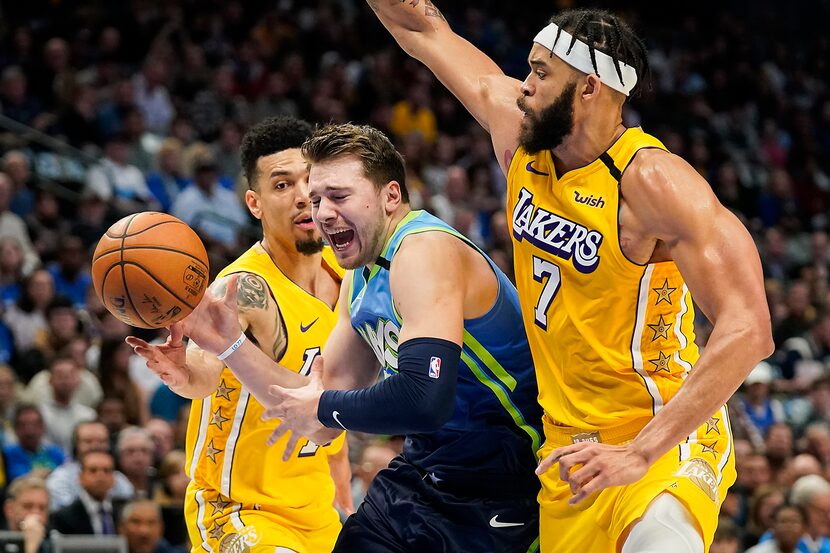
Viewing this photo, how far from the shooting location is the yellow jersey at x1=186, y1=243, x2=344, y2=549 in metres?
5.25

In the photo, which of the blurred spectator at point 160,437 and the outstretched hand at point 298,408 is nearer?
the outstretched hand at point 298,408

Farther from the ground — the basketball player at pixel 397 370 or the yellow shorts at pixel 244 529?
the basketball player at pixel 397 370

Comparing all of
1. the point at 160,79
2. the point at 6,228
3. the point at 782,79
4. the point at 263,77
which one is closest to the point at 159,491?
the point at 6,228

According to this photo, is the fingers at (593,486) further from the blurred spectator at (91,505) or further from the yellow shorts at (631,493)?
the blurred spectator at (91,505)

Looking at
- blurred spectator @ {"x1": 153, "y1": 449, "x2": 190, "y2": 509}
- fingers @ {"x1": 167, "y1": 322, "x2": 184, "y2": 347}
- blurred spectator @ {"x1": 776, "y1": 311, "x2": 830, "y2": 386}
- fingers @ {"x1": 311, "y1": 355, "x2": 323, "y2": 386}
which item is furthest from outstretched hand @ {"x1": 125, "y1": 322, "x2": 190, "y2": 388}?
blurred spectator @ {"x1": 776, "y1": 311, "x2": 830, "y2": 386}

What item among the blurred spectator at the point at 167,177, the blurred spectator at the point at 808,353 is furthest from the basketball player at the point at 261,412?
the blurred spectator at the point at 808,353

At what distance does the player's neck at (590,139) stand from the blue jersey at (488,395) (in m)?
0.49

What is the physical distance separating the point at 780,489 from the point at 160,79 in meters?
8.54

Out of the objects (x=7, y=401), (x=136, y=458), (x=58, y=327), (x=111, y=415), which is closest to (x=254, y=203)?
(x=136, y=458)

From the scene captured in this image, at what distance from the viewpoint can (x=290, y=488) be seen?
5301mm

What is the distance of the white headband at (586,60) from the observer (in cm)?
429

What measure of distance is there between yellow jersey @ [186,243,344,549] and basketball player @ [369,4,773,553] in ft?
4.35

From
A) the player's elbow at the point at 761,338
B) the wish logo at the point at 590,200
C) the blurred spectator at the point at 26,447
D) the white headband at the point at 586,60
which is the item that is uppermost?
the white headband at the point at 586,60

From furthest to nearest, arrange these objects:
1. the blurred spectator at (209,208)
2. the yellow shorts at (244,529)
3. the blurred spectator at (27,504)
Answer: the blurred spectator at (209,208) < the blurred spectator at (27,504) < the yellow shorts at (244,529)
